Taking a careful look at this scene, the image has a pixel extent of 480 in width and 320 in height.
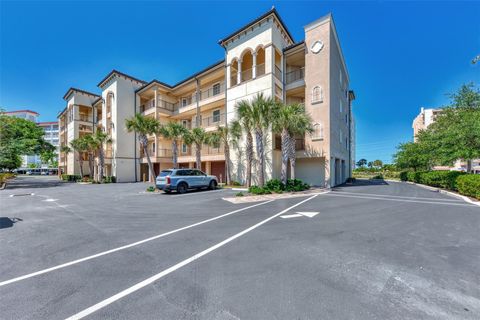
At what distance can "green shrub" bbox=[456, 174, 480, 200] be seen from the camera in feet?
36.8

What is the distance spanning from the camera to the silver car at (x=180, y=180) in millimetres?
13961

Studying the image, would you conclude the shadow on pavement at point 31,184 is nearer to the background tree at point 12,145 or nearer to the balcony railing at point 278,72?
the background tree at point 12,145

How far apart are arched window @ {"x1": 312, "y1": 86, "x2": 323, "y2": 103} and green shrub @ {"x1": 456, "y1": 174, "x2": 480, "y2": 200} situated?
10983mm

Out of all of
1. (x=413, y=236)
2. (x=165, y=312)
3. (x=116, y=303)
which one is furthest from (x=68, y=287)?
(x=413, y=236)

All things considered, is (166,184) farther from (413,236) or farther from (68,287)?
(413,236)

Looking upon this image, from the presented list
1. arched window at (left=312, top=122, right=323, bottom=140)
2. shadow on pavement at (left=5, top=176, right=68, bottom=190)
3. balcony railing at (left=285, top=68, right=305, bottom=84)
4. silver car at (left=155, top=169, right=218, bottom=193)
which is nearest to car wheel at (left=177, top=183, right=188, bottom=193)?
silver car at (left=155, top=169, right=218, bottom=193)

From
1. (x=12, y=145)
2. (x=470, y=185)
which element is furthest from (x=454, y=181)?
(x=12, y=145)

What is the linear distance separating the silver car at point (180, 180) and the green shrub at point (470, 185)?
56.1 ft

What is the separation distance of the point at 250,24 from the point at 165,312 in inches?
871

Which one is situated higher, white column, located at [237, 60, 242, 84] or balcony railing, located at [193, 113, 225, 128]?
white column, located at [237, 60, 242, 84]

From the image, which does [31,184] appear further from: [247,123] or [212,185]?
[247,123]

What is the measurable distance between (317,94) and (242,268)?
17587 millimetres

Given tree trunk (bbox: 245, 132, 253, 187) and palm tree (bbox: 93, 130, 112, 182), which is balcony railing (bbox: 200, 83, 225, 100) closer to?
tree trunk (bbox: 245, 132, 253, 187)

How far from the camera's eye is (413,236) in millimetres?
5496
